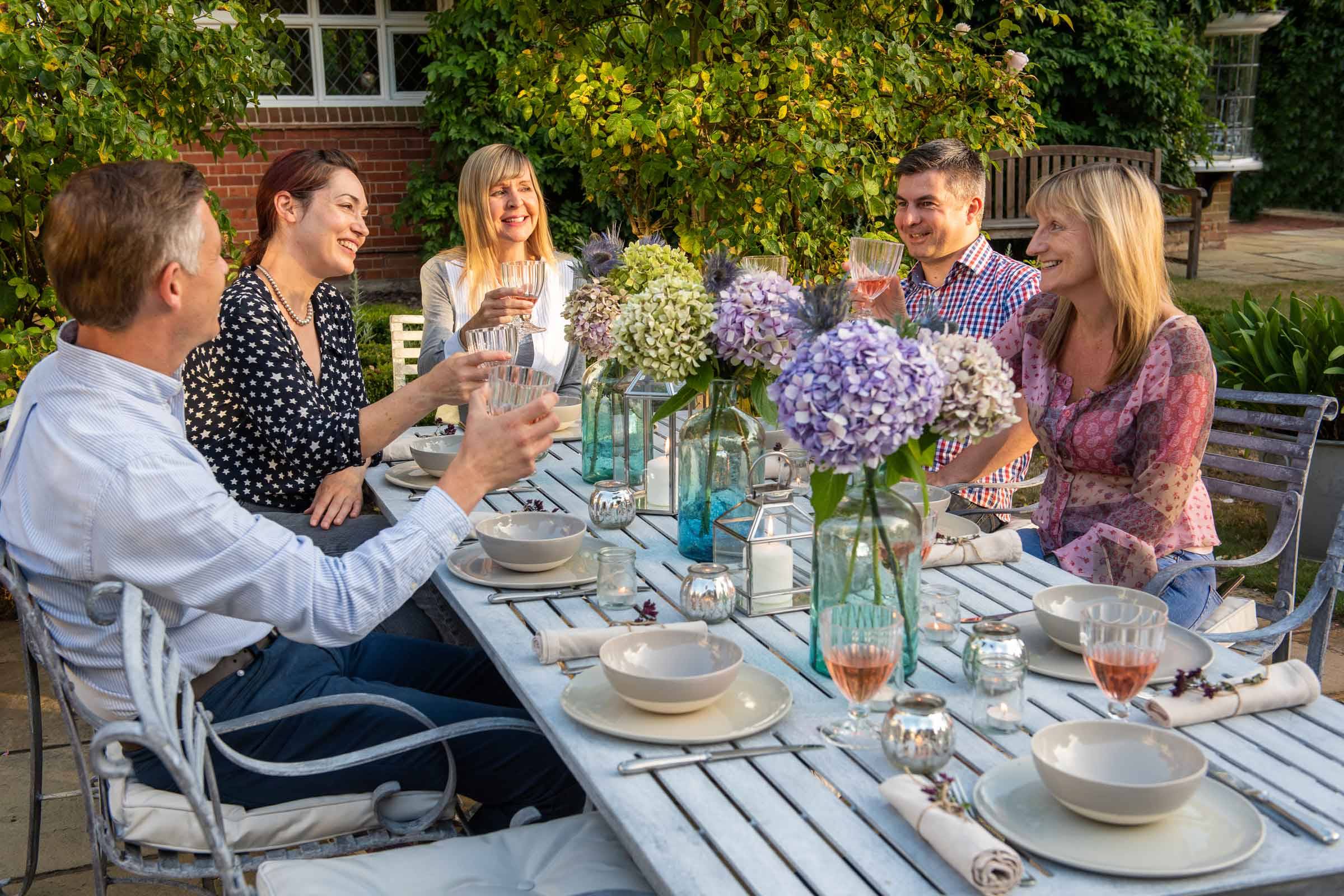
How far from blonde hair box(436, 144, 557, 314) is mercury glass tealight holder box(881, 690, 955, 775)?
323 cm

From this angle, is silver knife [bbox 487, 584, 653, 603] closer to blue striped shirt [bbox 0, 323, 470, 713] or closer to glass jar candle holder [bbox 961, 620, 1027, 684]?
blue striped shirt [bbox 0, 323, 470, 713]

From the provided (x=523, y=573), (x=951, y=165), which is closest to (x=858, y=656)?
(x=523, y=573)

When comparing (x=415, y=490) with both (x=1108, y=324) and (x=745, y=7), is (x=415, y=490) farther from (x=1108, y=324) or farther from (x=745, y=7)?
(x=745, y=7)

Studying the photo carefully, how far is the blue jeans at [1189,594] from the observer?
2.80 m

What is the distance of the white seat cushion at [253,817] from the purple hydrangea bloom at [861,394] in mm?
991

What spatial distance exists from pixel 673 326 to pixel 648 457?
2.70 feet

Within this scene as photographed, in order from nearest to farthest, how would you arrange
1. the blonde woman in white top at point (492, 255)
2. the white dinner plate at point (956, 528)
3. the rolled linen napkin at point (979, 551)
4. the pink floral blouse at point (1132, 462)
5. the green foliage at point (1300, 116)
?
the rolled linen napkin at point (979, 551)
the white dinner plate at point (956, 528)
the pink floral blouse at point (1132, 462)
the blonde woman in white top at point (492, 255)
the green foliage at point (1300, 116)

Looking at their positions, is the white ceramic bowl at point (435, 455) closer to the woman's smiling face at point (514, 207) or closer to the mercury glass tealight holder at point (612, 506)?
the mercury glass tealight holder at point (612, 506)

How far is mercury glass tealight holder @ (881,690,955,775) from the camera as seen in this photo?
1.63 meters

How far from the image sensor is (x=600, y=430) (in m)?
3.25

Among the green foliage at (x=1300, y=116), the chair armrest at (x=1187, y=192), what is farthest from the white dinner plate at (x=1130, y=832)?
the green foliage at (x=1300, y=116)

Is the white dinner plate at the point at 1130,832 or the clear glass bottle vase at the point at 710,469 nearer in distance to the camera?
the white dinner plate at the point at 1130,832

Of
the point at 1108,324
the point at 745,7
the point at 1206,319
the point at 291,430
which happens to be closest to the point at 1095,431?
the point at 1108,324

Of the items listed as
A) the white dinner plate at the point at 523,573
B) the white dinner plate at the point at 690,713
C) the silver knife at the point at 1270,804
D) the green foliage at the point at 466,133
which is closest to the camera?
the silver knife at the point at 1270,804
